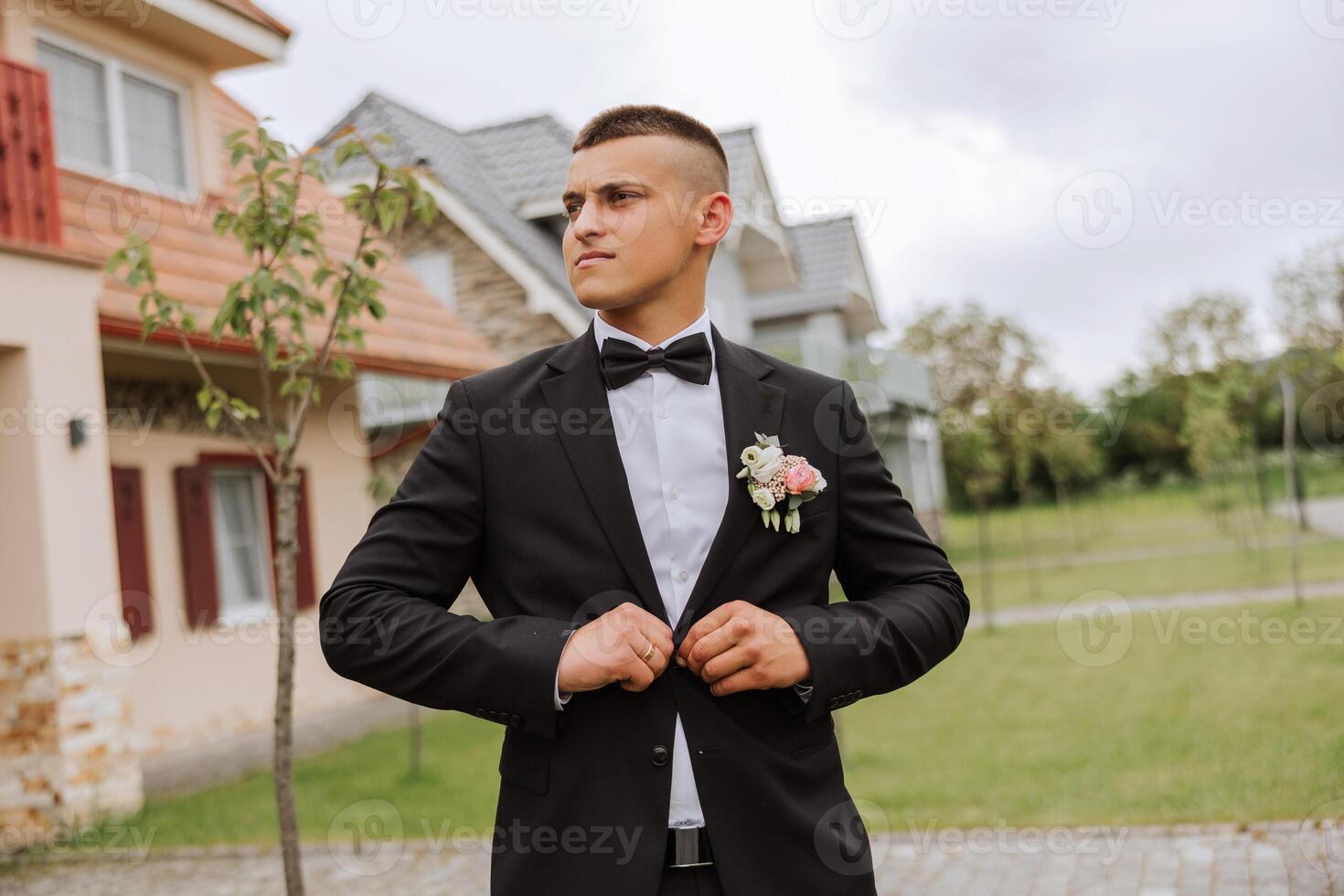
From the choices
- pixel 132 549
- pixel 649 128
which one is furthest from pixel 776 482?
pixel 132 549

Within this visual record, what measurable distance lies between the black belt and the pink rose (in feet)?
1.86

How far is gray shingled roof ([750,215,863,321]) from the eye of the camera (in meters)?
28.7

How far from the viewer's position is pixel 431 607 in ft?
6.38

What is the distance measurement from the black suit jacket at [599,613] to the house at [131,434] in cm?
637

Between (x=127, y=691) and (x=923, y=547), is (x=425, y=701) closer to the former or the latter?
(x=923, y=547)

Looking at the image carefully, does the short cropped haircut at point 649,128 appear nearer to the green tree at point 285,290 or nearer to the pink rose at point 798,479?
the pink rose at point 798,479

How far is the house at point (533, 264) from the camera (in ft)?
50.4

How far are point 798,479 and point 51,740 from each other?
22.6 feet

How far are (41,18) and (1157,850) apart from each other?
943 cm

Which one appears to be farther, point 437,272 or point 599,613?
point 437,272

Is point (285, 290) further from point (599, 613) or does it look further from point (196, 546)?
point (196, 546)

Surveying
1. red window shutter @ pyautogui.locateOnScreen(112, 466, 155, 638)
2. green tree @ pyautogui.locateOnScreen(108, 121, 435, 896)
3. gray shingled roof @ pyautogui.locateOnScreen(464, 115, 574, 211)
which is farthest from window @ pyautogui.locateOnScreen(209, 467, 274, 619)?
gray shingled roof @ pyautogui.locateOnScreen(464, 115, 574, 211)

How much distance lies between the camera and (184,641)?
10477mm

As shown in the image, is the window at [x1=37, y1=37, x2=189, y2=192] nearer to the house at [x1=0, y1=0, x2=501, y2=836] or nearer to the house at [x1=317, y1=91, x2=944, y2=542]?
the house at [x1=0, y1=0, x2=501, y2=836]
